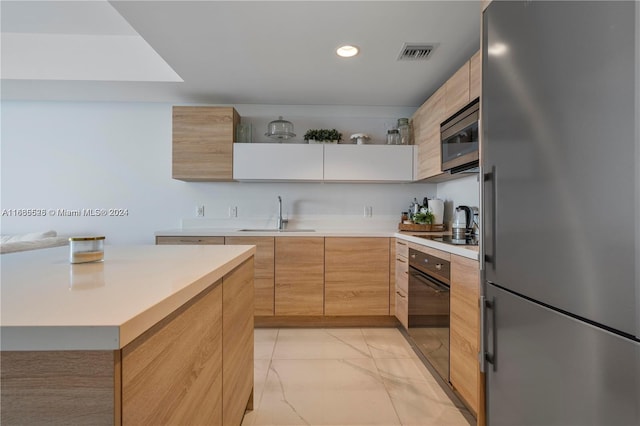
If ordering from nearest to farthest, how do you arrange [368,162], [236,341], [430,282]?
1. [236,341]
2. [430,282]
3. [368,162]

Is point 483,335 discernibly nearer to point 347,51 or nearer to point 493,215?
point 493,215

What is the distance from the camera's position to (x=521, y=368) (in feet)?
3.24

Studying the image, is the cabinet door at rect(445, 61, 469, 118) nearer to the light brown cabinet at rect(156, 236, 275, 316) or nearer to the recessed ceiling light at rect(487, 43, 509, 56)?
the recessed ceiling light at rect(487, 43, 509, 56)

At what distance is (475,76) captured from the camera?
180 centimetres

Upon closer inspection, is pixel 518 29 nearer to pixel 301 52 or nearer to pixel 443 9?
pixel 443 9

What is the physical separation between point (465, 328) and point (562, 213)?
922 millimetres

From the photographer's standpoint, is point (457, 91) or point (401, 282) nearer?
point (457, 91)

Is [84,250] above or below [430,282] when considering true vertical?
above

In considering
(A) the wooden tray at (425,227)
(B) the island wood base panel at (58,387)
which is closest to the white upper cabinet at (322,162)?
(A) the wooden tray at (425,227)

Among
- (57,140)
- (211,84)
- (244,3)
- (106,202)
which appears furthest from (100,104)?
(244,3)

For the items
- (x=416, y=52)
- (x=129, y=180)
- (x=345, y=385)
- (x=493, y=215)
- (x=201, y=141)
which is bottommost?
(x=345, y=385)

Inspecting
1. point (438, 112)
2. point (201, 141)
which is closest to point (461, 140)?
point (438, 112)

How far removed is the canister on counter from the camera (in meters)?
0.94

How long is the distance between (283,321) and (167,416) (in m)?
2.29
